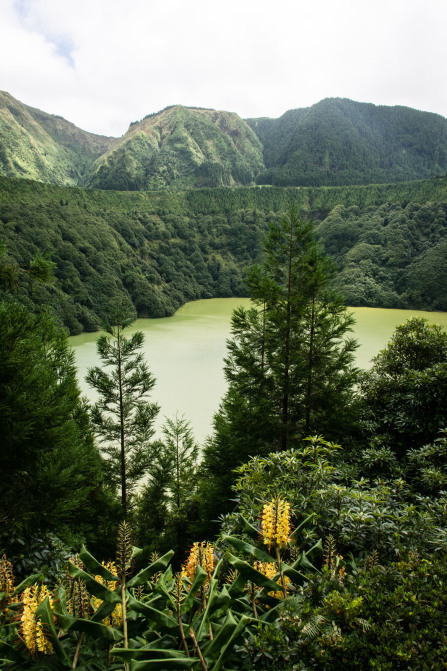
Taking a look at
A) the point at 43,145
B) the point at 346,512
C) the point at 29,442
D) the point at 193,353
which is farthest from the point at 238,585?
the point at 43,145

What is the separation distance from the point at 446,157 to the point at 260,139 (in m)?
63.4

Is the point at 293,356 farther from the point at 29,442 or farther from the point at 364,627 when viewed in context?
the point at 364,627

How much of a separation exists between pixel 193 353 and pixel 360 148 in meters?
92.8

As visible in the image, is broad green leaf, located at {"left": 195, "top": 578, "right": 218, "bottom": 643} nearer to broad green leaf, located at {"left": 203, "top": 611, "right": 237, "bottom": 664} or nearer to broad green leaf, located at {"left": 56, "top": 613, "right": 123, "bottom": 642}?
broad green leaf, located at {"left": 203, "top": 611, "right": 237, "bottom": 664}

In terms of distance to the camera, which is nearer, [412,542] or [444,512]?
[412,542]

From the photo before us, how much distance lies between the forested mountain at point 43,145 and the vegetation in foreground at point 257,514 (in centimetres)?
9636

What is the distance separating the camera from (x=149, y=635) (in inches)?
59.2

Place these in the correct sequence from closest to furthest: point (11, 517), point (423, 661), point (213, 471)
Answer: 1. point (423, 661)
2. point (11, 517)
3. point (213, 471)

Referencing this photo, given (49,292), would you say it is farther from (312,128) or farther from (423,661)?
(312,128)

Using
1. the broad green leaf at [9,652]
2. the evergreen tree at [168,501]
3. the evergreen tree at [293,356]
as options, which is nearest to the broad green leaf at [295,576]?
the broad green leaf at [9,652]

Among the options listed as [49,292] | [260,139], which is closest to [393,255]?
[49,292]

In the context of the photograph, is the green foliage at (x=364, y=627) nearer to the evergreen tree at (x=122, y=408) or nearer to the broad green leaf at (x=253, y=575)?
the broad green leaf at (x=253, y=575)

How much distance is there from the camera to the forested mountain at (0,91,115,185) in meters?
91.9

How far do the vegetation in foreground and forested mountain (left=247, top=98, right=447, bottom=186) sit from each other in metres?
82.1
